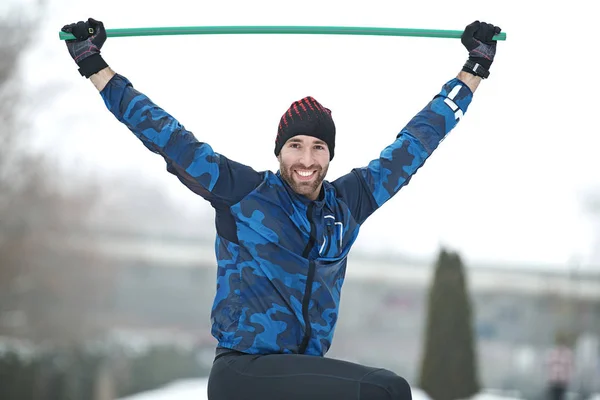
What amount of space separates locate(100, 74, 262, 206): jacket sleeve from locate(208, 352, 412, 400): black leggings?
1.52 feet

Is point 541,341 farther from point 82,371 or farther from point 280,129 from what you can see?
point 280,129

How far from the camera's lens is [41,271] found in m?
14.9

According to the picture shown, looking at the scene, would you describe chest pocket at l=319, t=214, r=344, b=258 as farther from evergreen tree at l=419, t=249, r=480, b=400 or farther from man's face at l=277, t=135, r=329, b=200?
evergreen tree at l=419, t=249, r=480, b=400

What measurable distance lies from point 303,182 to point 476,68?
86 cm

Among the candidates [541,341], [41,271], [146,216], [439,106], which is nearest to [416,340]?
[541,341]

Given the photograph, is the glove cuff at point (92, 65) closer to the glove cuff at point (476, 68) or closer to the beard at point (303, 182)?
the beard at point (303, 182)

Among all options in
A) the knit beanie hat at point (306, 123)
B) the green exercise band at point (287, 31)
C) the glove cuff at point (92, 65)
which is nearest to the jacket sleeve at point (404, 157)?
the knit beanie hat at point (306, 123)

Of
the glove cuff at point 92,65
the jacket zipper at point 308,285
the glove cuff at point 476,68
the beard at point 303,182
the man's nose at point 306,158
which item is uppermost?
the glove cuff at point 476,68

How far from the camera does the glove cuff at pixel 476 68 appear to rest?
2.65 metres

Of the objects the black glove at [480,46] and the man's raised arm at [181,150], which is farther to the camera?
the black glove at [480,46]

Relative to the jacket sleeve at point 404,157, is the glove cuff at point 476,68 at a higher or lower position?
higher

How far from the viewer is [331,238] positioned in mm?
2164

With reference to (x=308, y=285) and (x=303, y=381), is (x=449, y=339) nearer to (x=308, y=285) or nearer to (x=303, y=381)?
(x=308, y=285)

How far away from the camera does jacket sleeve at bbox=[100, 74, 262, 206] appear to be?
6.91 feet
